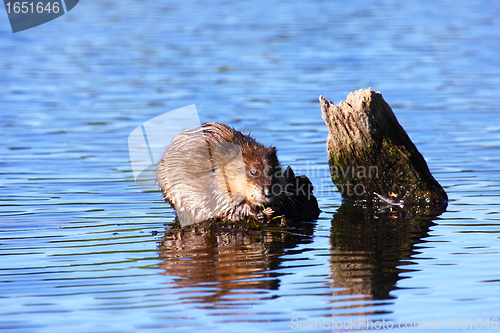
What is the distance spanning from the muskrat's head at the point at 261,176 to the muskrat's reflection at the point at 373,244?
2.59ft

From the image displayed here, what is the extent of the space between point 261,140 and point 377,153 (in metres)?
3.45

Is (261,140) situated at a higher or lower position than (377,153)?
lower

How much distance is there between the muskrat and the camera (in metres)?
6.74

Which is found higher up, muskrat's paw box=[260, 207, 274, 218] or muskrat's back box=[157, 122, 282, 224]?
muskrat's back box=[157, 122, 282, 224]

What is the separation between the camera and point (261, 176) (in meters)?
6.66

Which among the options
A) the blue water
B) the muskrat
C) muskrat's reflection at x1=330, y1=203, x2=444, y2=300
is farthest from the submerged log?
the muskrat

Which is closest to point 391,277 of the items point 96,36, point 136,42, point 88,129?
point 88,129

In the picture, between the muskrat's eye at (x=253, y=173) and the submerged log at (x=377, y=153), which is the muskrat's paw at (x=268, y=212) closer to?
the muskrat's eye at (x=253, y=173)

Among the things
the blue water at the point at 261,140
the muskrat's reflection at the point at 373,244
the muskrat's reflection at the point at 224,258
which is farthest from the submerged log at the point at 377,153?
the muskrat's reflection at the point at 224,258

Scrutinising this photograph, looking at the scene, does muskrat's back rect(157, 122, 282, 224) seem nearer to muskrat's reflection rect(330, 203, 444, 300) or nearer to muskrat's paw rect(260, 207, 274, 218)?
muskrat's paw rect(260, 207, 274, 218)

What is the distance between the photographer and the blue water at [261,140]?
491 centimetres

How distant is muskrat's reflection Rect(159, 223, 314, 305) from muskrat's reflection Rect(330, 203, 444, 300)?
48 centimetres

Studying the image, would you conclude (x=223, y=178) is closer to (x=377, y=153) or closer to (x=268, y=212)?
(x=268, y=212)

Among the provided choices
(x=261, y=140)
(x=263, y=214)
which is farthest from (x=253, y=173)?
(x=261, y=140)
